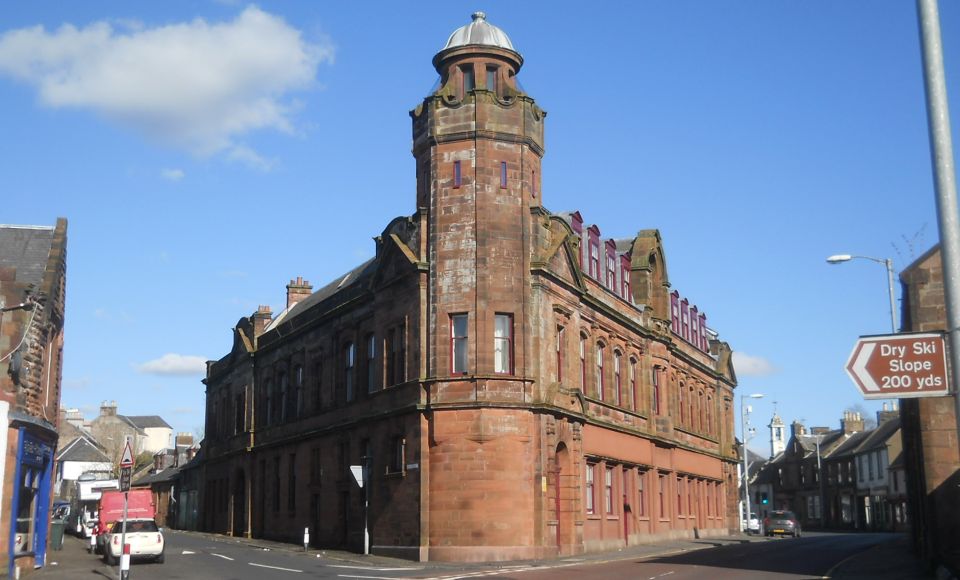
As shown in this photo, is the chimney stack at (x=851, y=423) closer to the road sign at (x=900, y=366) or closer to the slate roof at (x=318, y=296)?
the slate roof at (x=318, y=296)

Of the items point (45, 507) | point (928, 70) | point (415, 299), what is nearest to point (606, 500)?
point (415, 299)

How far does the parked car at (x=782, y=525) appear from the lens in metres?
63.8

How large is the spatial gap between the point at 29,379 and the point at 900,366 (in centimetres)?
2343

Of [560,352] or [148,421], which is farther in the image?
[148,421]

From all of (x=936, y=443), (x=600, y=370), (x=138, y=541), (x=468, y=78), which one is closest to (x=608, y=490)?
(x=600, y=370)

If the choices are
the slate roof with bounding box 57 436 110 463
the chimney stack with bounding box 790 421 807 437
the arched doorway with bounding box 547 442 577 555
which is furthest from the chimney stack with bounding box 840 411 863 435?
the arched doorway with bounding box 547 442 577 555

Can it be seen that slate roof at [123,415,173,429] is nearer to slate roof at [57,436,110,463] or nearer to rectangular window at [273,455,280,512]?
slate roof at [57,436,110,463]

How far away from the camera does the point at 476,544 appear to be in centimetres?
3328

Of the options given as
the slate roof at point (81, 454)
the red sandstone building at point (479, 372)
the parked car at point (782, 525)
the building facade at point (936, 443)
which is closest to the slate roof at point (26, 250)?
the red sandstone building at point (479, 372)

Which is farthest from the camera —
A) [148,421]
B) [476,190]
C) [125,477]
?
[148,421]

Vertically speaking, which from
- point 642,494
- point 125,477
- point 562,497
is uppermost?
point 125,477

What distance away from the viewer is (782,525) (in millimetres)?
64000

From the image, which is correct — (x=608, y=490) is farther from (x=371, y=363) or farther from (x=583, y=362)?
(x=371, y=363)

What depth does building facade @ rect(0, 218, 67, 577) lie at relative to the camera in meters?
24.3
